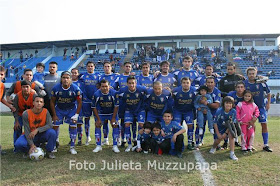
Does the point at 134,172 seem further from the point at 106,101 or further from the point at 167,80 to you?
the point at 167,80

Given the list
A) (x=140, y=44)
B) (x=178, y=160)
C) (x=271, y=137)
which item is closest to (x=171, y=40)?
(x=140, y=44)

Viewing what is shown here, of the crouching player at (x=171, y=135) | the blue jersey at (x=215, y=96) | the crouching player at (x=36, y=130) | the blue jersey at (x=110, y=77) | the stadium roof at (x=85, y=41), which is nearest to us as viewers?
the crouching player at (x=36, y=130)

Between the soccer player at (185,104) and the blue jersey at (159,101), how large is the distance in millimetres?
223

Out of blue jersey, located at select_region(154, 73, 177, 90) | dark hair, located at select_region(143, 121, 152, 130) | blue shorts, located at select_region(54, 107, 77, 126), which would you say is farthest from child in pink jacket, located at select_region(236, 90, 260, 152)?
blue shorts, located at select_region(54, 107, 77, 126)

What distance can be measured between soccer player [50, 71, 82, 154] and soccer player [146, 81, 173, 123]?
1.73 meters

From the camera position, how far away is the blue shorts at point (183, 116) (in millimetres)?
6001

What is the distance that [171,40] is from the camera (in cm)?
3416

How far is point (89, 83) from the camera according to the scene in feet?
22.8

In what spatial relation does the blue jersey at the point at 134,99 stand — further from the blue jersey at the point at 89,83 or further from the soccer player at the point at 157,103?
the blue jersey at the point at 89,83

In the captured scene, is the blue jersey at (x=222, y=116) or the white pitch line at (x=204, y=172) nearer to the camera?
the white pitch line at (x=204, y=172)

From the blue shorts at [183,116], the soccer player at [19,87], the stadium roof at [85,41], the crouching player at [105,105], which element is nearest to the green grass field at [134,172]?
the crouching player at [105,105]

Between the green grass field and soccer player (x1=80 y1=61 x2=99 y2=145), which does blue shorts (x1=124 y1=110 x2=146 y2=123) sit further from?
soccer player (x1=80 y1=61 x2=99 y2=145)

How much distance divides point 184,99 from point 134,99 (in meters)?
1.27

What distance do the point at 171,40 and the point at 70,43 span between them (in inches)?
612
